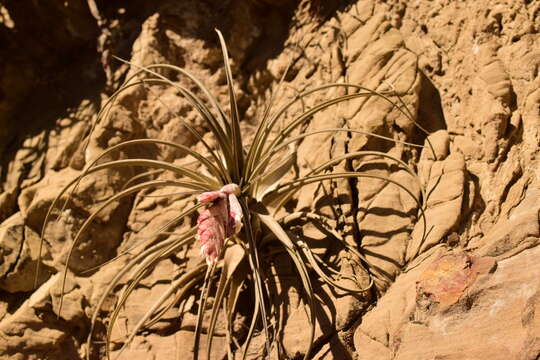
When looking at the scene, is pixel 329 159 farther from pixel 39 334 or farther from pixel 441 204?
pixel 39 334

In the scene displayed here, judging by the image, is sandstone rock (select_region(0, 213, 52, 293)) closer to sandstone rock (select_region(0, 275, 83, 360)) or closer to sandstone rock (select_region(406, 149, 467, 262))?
sandstone rock (select_region(0, 275, 83, 360))

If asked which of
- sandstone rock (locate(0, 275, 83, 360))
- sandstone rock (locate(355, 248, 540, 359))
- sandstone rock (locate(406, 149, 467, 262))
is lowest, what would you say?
sandstone rock (locate(355, 248, 540, 359))

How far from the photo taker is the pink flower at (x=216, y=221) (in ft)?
7.45

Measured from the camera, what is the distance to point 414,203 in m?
2.64

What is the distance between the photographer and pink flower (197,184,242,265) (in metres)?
2.27

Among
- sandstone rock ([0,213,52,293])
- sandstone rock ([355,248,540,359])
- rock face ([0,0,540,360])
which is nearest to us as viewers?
sandstone rock ([355,248,540,359])

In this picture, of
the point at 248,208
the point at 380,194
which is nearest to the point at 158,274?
the point at 248,208

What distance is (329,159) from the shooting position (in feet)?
9.59

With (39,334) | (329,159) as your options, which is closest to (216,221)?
(329,159)

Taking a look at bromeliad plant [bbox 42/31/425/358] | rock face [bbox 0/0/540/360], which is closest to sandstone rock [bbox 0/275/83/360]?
rock face [bbox 0/0/540/360]

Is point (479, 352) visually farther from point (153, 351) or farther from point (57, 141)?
point (57, 141)

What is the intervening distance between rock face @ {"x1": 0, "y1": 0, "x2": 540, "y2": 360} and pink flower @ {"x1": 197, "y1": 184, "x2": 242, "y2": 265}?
0.49 meters

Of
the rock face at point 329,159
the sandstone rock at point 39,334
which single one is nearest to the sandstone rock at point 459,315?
the rock face at point 329,159

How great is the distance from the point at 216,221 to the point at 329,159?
875 mm
